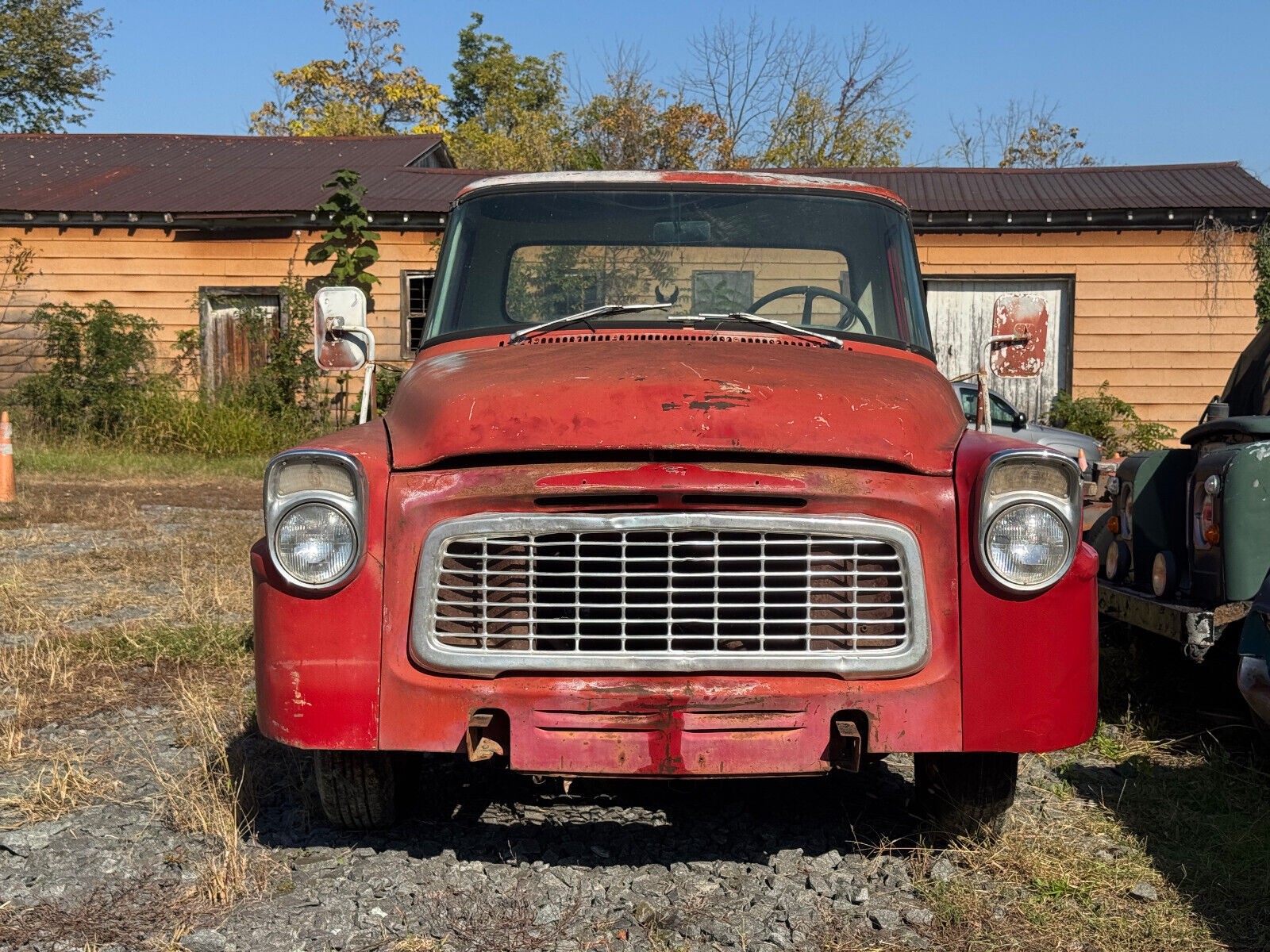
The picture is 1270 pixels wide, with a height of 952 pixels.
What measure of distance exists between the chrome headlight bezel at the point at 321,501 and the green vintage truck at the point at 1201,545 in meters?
2.48

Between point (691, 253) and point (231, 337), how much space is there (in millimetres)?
13502

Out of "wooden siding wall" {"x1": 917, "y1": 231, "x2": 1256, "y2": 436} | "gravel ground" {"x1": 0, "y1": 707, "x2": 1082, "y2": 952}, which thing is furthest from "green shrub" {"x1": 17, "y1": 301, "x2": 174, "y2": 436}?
"gravel ground" {"x1": 0, "y1": 707, "x2": 1082, "y2": 952}

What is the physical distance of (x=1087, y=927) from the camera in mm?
2902

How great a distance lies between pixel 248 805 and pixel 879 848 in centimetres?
191

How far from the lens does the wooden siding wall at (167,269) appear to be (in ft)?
52.4

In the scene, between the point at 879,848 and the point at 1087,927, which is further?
the point at 879,848

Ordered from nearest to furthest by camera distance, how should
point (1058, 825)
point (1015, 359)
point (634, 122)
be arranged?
point (1058, 825), point (1015, 359), point (634, 122)

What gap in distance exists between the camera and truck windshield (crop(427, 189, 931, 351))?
4.10 m

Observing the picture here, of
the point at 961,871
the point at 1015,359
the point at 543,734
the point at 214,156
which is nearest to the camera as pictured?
the point at 543,734

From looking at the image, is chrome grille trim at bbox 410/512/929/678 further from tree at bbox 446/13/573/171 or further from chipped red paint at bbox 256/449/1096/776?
tree at bbox 446/13/573/171

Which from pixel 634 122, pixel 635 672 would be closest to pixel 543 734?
pixel 635 672

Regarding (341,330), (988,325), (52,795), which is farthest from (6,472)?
(988,325)

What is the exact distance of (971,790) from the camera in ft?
10.8

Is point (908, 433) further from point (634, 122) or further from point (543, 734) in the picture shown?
point (634, 122)
